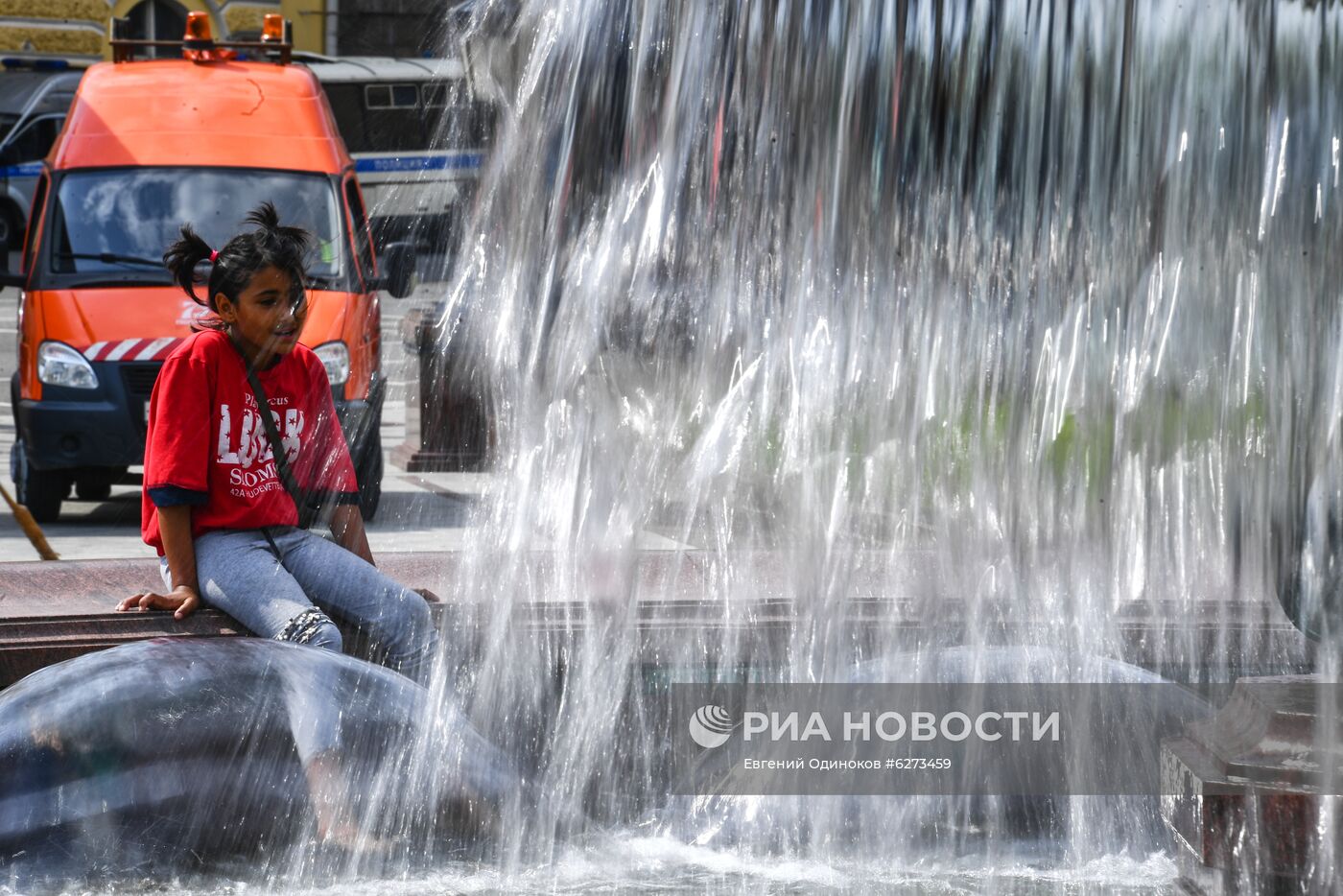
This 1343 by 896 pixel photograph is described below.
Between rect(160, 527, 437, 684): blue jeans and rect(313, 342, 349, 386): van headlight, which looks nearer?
rect(160, 527, 437, 684): blue jeans

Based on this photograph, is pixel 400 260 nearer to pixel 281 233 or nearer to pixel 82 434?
pixel 281 233

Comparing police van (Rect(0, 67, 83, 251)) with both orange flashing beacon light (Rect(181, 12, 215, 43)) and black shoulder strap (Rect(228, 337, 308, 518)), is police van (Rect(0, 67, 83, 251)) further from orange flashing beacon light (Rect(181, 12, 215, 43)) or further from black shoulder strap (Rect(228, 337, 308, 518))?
black shoulder strap (Rect(228, 337, 308, 518))

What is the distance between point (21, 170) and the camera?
2523cm

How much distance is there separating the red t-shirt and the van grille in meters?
5.33

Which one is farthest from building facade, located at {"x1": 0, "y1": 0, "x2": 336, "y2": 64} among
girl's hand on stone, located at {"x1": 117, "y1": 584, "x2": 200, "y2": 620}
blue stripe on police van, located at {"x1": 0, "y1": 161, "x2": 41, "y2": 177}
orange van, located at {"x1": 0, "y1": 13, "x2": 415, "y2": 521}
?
girl's hand on stone, located at {"x1": 117, "y1": 584, "x2": 200, "y2": 620}

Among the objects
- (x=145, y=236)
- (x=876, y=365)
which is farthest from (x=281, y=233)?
(x=145, y=236)

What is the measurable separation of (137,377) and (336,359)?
3.65ft

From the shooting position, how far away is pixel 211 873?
3752mm

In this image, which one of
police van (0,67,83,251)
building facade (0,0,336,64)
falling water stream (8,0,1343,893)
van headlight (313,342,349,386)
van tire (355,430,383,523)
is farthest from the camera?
building facade (0,0,336,64)

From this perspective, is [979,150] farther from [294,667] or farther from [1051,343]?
[294,667]

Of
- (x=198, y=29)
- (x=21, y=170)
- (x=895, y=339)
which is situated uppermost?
(x=21, y=170)

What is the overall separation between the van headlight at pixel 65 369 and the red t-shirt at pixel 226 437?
5440mm

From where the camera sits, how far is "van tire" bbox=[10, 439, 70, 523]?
9.79 m

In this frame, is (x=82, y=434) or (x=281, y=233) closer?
(x=281, y=233)
